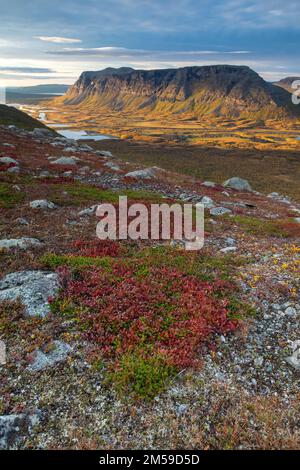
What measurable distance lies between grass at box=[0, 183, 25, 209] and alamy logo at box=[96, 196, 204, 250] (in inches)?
193

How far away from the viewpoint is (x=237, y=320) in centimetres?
968

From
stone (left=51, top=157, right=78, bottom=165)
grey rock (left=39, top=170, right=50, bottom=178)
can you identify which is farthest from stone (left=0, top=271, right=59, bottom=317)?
stone (left=51, top=157, right=78, bottom=165)

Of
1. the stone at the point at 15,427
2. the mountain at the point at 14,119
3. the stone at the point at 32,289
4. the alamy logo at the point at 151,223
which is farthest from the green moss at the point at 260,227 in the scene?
the mountain at the point at 14,119

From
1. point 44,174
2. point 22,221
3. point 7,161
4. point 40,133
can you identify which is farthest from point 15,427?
point 40,133

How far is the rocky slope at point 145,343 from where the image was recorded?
21.1 feet

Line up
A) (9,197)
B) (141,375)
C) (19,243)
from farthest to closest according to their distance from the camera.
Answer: (9,197) → (19,243) → (141,375)

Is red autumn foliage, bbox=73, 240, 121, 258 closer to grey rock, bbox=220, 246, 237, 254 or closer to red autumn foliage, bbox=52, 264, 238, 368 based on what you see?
red autumn foliage, bbox=52, 264, 238, 368

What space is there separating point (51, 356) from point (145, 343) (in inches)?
91.1

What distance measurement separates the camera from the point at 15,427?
6238mm

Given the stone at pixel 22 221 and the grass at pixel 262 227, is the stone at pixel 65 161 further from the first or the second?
the grass at pixel 262 227

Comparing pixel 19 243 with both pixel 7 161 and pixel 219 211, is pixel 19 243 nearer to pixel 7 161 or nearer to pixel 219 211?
pixel 219 211
